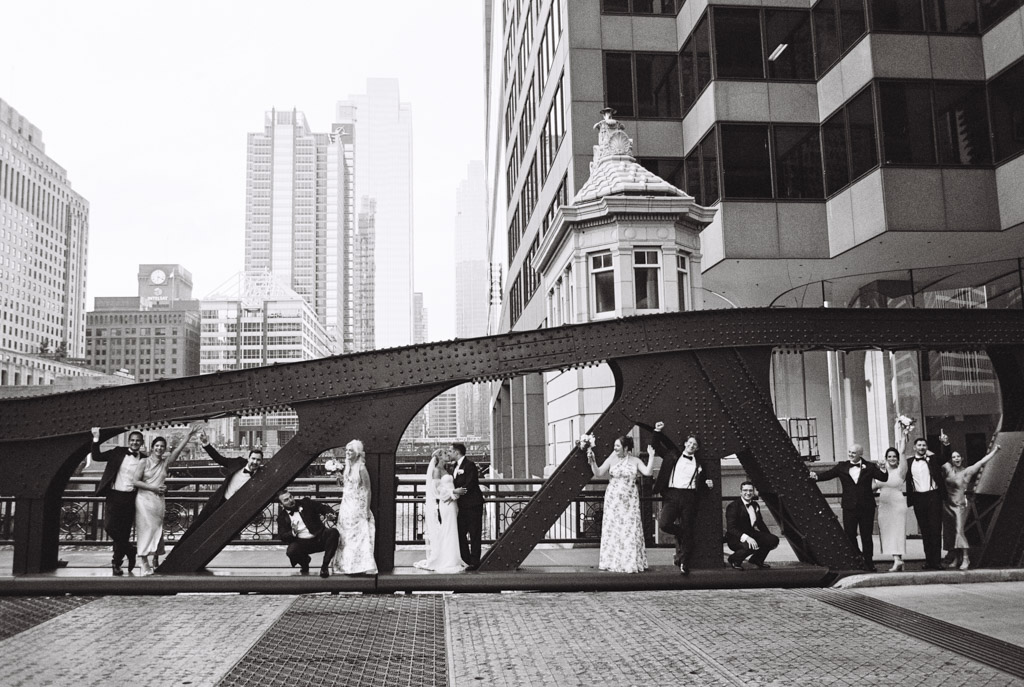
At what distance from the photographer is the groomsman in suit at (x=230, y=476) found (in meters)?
9.98

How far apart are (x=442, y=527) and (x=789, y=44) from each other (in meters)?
19.7

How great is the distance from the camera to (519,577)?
31.7ft

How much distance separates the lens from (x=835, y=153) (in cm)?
2277

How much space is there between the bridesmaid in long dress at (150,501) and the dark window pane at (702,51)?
1950cm

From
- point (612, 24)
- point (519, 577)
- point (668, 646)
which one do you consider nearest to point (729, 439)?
point (519, 577)

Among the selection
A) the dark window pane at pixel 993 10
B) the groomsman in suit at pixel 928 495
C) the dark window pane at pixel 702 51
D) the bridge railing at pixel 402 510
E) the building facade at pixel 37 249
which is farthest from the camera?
the building facade at pixel 37 249

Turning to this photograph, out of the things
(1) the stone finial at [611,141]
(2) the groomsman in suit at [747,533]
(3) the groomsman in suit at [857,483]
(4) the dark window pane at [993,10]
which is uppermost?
(4) the dark window pane at [993,10]

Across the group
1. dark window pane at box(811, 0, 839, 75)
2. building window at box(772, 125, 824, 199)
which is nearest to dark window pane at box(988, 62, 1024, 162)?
dark window pane at box(811, 0, 839, 75)

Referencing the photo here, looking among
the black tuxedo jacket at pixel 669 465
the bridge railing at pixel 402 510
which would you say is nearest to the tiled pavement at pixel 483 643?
the black tuxedo jacket at pixel 669 465

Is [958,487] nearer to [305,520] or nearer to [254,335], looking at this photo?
[305,520]

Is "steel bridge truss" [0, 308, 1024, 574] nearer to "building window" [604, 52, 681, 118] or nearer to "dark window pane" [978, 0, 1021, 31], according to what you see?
"dark window pane" [978, 0, 1021, 31]

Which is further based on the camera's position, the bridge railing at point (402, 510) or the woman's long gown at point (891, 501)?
the bridge railing at point (402, 510)

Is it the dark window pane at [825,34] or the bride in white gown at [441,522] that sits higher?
the dark window pane at [825,34]

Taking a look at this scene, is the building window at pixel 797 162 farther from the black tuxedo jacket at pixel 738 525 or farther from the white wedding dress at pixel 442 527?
the white wedding dress at pixel 442 527
